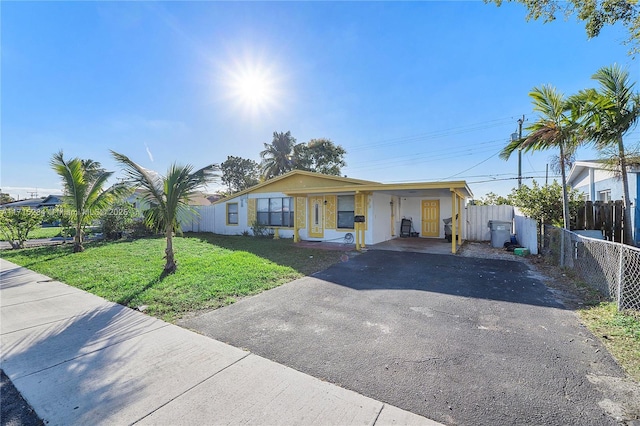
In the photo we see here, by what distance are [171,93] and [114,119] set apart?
10.9ft

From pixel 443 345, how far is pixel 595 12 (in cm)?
651

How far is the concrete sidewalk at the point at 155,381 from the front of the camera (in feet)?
7.15

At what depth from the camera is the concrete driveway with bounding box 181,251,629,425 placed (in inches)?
91.0

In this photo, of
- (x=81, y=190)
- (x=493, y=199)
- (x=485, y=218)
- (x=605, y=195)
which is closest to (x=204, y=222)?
(x=81, y=190)

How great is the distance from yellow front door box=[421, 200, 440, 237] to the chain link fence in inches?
284

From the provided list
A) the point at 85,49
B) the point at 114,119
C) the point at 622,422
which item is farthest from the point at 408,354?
the point at 114,119

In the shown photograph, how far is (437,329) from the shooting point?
382cm

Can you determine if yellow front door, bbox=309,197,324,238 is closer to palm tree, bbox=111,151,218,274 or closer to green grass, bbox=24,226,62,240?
palm tree, bbox=111,151,218,274

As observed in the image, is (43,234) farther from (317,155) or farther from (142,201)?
(317,155)

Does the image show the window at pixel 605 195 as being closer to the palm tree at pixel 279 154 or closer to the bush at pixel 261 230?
the bush at pixel 261 230

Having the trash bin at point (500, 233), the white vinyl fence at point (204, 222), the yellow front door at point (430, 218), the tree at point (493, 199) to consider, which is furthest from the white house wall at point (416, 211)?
the white vinyl fence at point (204, 222)

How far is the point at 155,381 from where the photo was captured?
Result: 2.64 meters

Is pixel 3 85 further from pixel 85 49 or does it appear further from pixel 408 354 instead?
pixel 408 354

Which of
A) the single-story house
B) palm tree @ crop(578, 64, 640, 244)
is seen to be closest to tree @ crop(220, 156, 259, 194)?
the single-story house
